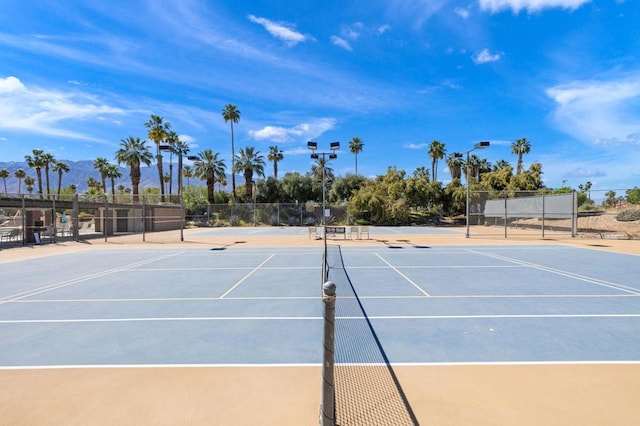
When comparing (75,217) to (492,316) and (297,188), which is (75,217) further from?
(297,188)

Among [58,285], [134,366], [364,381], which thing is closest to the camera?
[364,381]

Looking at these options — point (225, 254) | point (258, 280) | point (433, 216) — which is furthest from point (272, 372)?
point (433, 216)

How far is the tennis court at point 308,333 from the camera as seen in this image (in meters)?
4.25

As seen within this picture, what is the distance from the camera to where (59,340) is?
6145mm

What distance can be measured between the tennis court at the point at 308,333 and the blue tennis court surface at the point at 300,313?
44mm

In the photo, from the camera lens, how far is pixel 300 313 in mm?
7559

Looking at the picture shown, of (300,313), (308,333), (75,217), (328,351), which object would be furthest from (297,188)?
(328,351)

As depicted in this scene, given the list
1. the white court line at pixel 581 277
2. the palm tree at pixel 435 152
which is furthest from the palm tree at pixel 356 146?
the white court line at pixel 581 277

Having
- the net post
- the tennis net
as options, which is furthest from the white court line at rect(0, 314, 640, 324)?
the net post

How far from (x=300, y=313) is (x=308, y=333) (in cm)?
125

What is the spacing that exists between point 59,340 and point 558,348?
8571 millimetres

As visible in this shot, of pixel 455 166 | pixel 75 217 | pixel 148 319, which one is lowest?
pixel 148 319

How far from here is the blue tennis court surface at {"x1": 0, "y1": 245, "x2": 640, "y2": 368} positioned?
5453 millimetres

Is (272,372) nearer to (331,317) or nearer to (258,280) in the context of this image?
(331,317)
